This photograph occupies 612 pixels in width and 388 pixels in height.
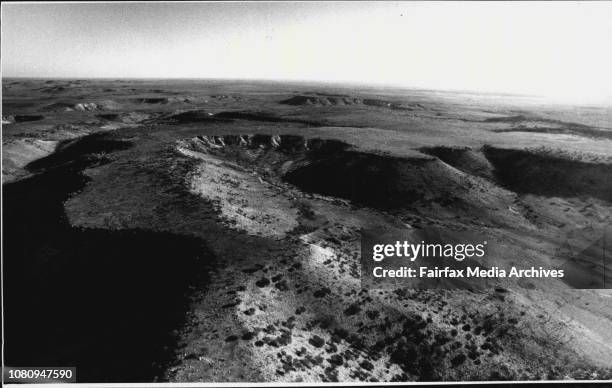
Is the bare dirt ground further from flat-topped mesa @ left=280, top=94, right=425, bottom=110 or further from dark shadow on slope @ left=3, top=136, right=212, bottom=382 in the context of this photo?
flat-topped mesa @ left=280, top=94, right=425, bottom=110

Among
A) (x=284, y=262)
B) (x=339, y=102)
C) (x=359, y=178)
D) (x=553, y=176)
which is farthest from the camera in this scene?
(x=339, y=102)

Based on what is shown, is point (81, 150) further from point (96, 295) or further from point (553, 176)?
point (553, 176)

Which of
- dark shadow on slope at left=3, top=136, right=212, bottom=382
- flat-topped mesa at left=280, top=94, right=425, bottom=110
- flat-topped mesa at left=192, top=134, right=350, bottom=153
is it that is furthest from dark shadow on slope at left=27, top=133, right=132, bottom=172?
flat-topped mesa at left=280, top=94, right=425, bottom=110

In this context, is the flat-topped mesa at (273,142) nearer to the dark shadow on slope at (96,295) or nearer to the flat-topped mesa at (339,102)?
the dark shadow on slope at (96,295)

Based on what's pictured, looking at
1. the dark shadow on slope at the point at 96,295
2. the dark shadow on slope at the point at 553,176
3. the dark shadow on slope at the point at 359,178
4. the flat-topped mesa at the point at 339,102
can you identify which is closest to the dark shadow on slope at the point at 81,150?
the dark shadow on slope at the point at 96,295

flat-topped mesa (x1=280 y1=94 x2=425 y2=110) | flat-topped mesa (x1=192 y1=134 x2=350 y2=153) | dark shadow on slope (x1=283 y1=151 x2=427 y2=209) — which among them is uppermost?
flat-topped mesa (x1=280 y1=94 x2=425 y2=110)

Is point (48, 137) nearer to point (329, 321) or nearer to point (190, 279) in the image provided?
point (190, 279)

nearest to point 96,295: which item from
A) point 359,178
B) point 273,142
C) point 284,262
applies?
point 284,262
